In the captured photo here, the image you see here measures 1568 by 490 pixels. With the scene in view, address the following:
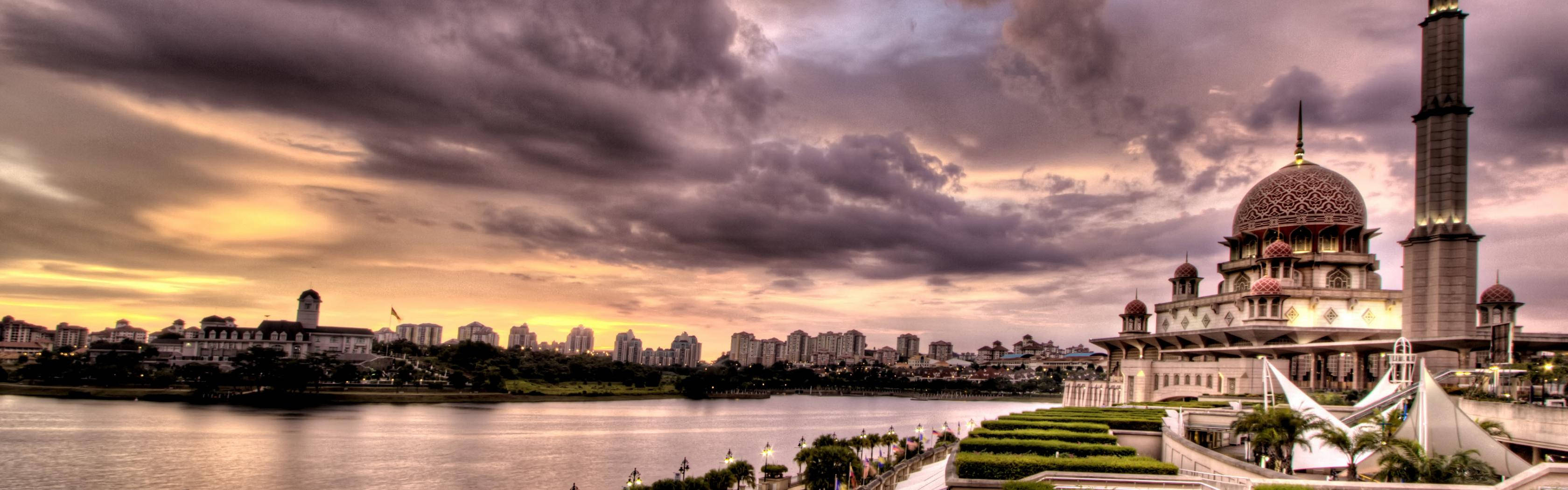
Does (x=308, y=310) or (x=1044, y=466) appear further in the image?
(x=308, y=310)

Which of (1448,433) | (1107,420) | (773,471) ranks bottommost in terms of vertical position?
(773,471)

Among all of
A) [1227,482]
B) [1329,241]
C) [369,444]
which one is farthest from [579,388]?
Answer: [1227,482]

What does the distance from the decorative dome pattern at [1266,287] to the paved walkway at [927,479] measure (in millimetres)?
25413

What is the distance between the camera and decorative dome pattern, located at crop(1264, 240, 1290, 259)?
2229 inches

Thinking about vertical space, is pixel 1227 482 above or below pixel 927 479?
above

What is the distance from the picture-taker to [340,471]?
155ft

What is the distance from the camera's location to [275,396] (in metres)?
95.5

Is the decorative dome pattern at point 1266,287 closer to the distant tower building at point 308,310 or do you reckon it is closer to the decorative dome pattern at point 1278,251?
Answer: the decorative dome pattern at point 1278,251

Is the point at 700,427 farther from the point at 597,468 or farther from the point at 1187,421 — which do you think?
the point at 1187,421

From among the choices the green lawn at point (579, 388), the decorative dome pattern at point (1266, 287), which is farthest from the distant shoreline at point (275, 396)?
the decorative dome pattern at point (1266, 287)

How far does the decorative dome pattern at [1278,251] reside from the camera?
56.6m

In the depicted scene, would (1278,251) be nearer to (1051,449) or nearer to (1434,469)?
(1051,449)

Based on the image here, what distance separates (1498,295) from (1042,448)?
3800 centimetres

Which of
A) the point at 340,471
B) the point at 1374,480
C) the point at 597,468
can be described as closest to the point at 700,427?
the point at 597,468
